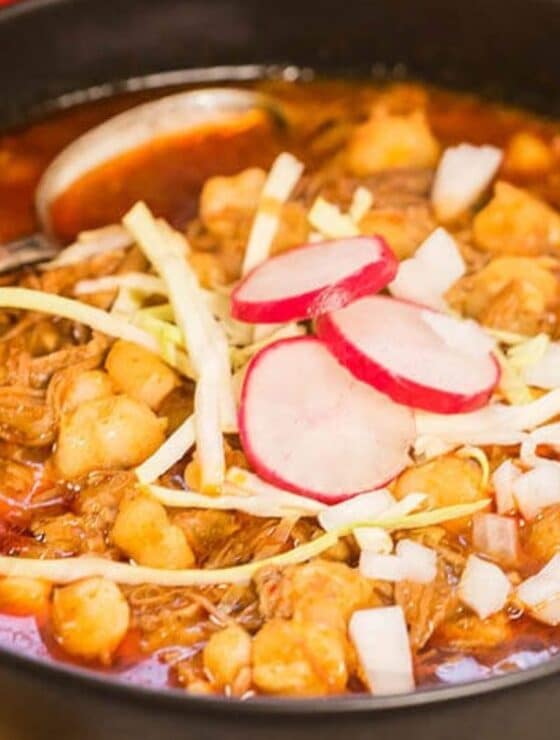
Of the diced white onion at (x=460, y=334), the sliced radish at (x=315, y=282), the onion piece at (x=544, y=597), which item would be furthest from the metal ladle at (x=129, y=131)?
the onion piece at (x=544, y=597)

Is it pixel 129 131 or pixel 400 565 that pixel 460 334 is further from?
pixel 129 131

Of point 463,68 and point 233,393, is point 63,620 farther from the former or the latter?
point 463,68

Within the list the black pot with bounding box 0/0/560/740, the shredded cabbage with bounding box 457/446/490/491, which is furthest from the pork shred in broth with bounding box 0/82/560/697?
the black pot with bounding box 0/0/560/740

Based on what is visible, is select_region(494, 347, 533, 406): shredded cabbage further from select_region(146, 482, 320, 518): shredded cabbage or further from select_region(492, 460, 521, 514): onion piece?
select_region(146, 482, 320, 518): shredded cabbage

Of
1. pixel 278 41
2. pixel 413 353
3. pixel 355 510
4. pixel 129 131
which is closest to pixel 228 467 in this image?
pixel 355 510

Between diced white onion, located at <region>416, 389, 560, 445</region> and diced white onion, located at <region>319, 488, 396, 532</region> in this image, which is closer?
diced white onion, located at <region>319, 488, 396, 532</region>

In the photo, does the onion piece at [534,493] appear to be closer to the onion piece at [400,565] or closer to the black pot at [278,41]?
the onion piece at [400,565]

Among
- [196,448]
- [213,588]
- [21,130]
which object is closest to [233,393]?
[196,448]
